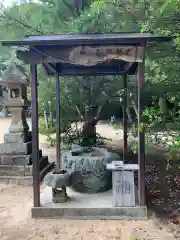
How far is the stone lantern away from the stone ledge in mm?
2253

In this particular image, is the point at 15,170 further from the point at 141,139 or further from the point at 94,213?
the point at 141,139

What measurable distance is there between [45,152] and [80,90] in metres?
2.96

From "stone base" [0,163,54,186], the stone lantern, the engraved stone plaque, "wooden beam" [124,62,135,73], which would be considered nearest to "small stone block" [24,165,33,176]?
the stone lantern

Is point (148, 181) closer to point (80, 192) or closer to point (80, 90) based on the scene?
point (80, 192)

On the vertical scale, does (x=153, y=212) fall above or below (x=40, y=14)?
below

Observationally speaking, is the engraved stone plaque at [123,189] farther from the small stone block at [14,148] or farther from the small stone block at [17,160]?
the small stone block at [14,148]

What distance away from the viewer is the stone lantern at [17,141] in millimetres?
6527

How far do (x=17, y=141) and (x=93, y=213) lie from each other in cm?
342

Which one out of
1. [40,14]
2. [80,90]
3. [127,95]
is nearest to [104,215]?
[127,95]

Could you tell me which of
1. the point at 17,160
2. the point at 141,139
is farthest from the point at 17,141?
the point at 141,139

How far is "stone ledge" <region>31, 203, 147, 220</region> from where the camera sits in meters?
4.00

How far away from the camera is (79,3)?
7352 millimetres

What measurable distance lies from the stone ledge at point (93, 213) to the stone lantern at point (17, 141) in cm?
225

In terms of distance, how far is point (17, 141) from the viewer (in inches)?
268
